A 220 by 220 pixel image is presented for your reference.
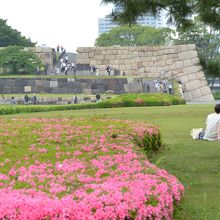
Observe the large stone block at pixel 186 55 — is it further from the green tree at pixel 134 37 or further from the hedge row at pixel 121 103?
the green tree at pixel 134 37

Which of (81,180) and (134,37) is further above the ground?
(134,37)

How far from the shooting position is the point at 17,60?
108ft

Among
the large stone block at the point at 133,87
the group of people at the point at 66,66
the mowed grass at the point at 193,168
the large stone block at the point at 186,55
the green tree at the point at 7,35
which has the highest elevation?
the green tree at the point at 7,35

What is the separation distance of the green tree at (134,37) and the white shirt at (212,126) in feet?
130

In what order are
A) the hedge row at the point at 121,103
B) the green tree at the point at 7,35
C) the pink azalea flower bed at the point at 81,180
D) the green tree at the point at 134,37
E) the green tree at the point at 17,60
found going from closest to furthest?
the pink azalea flower bed at the point at 81,180 → the hedge row at the point at 121,103 → the green tree at the point at 17,60 → the green tree at the point at 7,35 → the green tree at the point at 134,37

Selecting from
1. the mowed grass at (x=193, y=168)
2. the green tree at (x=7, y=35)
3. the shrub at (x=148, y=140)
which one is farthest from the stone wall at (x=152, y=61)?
the shrub at (x=148, y=140)

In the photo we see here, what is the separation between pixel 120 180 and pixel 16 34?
40.8 m

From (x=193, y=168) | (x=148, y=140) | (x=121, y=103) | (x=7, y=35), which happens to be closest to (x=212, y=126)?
(x=148, y=140)

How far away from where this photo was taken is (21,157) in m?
4.96

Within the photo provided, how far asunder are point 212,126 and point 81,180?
539 cm

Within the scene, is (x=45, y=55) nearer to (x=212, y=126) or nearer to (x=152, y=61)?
(x=152, y=61)

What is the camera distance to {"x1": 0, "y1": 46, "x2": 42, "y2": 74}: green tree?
32.8 meters

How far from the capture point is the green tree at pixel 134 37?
160 feet

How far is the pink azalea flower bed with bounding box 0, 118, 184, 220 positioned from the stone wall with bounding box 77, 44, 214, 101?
95.9ft
